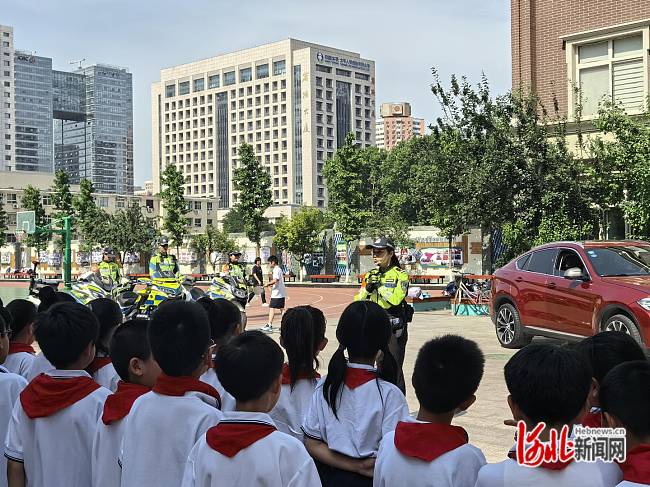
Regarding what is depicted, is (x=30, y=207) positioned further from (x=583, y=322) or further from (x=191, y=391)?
(x=191, y=391)

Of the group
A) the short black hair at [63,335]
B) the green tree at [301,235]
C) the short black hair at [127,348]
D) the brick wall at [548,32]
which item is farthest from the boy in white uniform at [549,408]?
the green tree at [301,235]

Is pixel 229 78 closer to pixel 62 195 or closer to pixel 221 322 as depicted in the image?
pixel 62 195

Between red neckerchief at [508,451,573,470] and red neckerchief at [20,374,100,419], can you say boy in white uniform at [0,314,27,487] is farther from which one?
red neckerchief at [508,451,573,470]

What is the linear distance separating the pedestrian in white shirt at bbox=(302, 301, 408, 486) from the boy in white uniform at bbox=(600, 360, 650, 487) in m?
1.15

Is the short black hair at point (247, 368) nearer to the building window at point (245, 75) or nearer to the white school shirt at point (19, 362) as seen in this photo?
the white school shirt at point (19, 362)

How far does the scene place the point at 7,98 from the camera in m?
172

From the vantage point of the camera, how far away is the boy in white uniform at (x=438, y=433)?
2.87m

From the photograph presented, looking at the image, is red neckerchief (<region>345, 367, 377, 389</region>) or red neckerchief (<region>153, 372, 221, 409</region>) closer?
red neckerchief (<region>153, 372, 221, 409</region>)

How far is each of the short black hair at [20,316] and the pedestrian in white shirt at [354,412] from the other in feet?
9.33

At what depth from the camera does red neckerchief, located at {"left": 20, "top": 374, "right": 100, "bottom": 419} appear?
3684mm

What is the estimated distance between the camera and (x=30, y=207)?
71.5m

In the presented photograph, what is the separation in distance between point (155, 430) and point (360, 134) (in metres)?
156

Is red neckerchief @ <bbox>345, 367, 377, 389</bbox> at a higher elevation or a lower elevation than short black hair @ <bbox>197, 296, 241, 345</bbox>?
lower

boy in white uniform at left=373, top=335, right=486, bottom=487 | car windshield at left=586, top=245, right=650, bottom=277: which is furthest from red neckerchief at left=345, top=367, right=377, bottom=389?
car windshield at left=586, top=245, right=650, bottom=277
